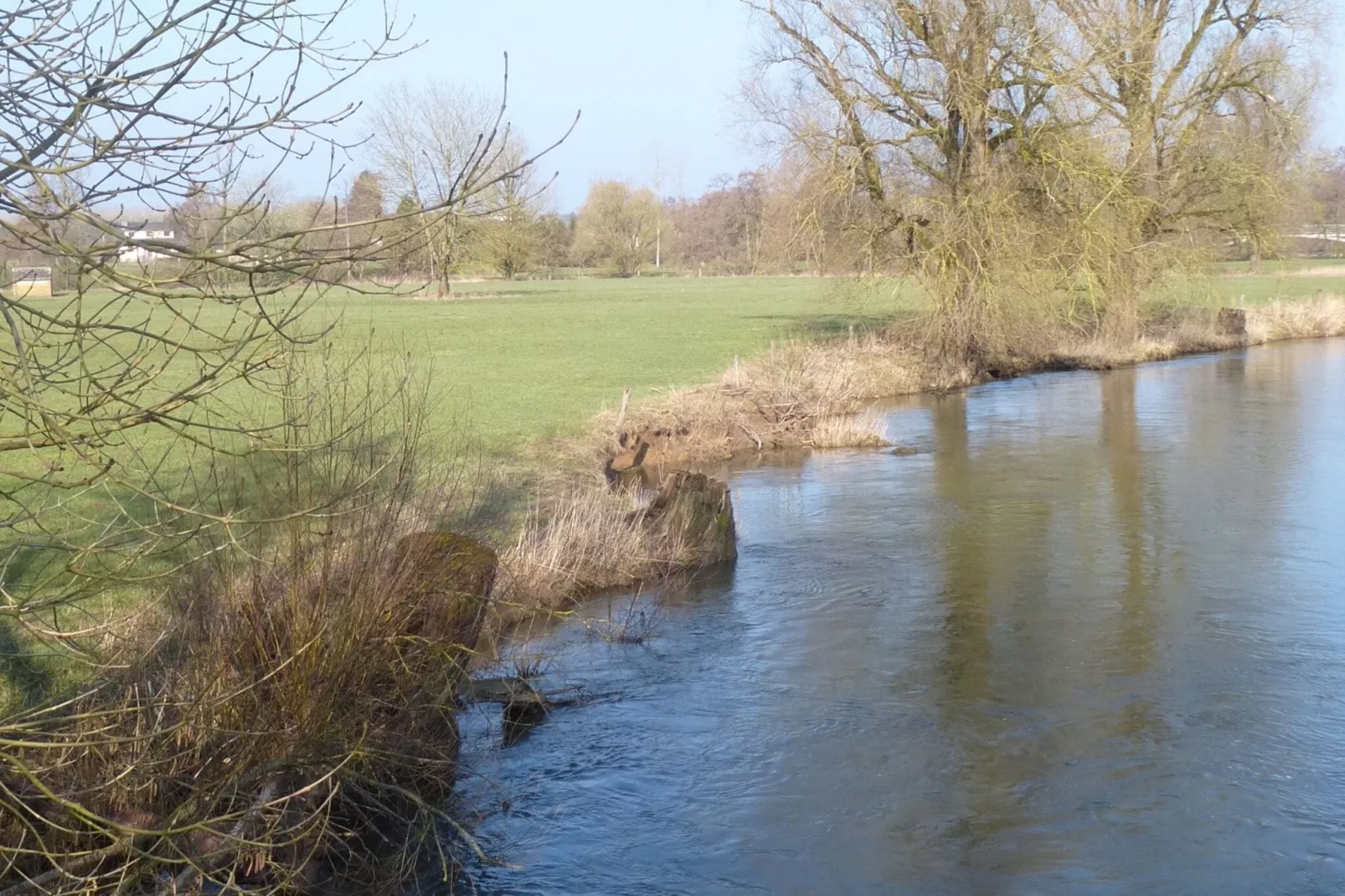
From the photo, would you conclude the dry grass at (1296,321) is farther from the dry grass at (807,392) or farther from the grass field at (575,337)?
the grass field at (575,337)

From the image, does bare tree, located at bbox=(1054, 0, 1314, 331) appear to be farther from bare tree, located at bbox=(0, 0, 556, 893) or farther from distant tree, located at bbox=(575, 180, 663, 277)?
distant tree, located at bbox=(575, 180, 663, 277)

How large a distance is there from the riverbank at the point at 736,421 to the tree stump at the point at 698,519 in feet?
0.66

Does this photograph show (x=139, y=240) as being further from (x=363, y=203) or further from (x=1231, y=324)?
(x=1231, y=324)

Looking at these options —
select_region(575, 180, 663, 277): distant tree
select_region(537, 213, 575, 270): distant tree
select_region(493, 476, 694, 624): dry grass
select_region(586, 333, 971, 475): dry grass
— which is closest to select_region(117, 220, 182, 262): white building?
select_region(493, 476, 694, 624): dry grass

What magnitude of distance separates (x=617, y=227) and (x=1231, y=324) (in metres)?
78.4

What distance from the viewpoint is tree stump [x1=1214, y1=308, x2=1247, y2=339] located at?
116 feet

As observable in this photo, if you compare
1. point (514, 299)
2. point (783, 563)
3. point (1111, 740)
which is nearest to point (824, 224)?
point (783, 563)

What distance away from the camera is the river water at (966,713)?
6949 mm

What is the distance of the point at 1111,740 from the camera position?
8367 mm

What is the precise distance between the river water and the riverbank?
2.36 feet

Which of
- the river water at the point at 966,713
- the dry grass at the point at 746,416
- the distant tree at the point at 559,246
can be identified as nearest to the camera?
the river water at the point at 966,713

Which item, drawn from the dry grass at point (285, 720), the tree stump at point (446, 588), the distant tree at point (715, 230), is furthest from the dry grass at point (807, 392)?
the distant tree at point (715, 230)

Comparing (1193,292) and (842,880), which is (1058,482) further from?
(1193,292)

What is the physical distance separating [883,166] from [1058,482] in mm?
11592
